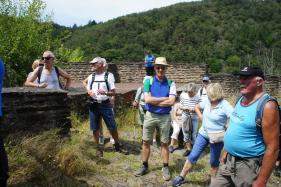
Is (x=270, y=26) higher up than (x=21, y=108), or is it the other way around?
(x=270, y=26)

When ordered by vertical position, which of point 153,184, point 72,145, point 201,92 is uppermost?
point 201,92

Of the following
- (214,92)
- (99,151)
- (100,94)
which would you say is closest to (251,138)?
(214,92)

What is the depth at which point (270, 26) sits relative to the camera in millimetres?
61375

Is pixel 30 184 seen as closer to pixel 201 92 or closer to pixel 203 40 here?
pixel 201 92

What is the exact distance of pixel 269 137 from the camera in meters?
3.54

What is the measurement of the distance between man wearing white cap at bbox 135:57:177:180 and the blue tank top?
87.3 inches

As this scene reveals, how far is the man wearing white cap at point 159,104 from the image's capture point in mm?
6070

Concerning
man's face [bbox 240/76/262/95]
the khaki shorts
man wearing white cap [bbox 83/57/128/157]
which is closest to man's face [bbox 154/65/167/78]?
the khaki shorts

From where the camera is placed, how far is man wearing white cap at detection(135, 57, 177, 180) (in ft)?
19.9

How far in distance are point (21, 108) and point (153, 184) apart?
7.09ft

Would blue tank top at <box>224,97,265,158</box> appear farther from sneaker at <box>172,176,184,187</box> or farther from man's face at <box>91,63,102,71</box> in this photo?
man's face at <box>91,63,102,71</box>

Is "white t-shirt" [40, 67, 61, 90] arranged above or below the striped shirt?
above

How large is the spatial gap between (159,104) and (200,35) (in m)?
55.8

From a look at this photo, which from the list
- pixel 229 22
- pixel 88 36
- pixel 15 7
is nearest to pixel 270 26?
pixel 229 22
